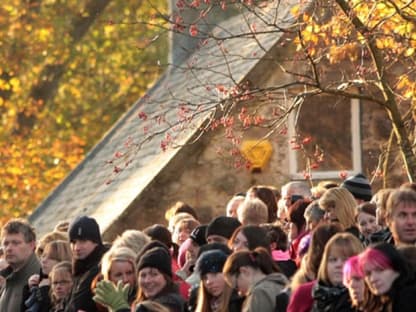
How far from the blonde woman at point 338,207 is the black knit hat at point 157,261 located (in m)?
1.35

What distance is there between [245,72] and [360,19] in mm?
6944

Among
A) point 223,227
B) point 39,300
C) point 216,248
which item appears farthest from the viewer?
point 39,300

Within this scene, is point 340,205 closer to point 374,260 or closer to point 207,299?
point 207,299

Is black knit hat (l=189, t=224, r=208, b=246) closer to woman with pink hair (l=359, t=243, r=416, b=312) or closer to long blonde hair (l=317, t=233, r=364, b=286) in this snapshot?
long blonde hair (l=317, t=233, r=364, b=286)

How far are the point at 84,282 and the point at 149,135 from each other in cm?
568

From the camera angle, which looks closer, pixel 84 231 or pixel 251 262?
pixel 251 262

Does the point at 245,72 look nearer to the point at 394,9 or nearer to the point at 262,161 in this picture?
the point at 262,161

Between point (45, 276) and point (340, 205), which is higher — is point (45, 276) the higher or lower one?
the lower one

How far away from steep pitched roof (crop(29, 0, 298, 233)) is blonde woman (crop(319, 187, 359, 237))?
2.67 meters

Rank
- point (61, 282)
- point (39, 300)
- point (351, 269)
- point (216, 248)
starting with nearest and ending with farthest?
point (351, 269)
point (216, 248)
point (61, 282)
point (39, 300)

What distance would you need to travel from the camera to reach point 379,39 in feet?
53.5

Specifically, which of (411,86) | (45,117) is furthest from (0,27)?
(411,86)

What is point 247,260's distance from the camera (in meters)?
12.6

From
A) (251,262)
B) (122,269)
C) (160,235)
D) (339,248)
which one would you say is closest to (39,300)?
(160,235)
